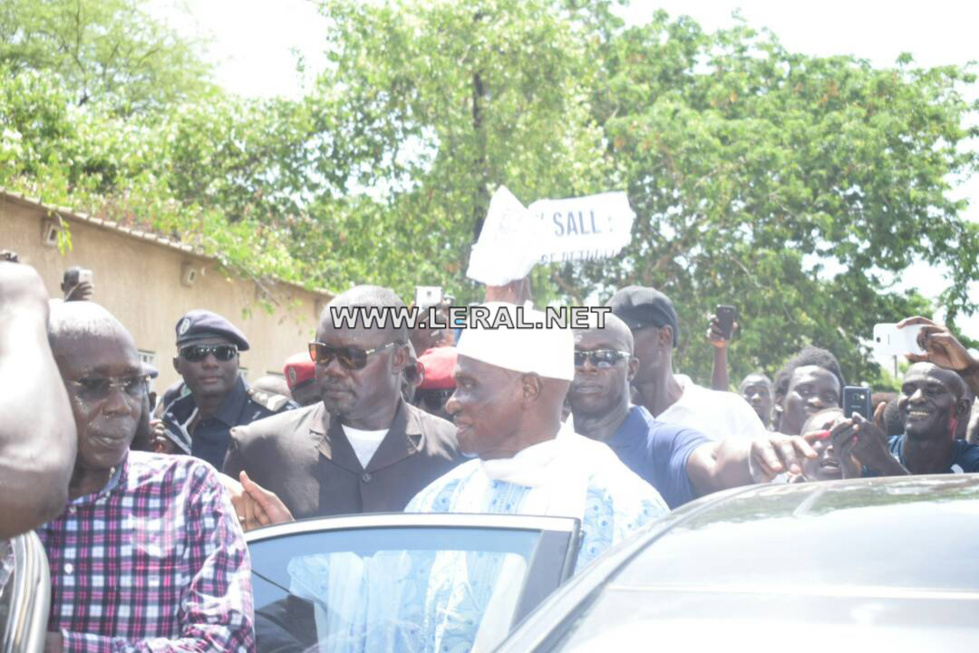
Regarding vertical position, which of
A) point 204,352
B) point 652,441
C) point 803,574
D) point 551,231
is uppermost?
point 551,231

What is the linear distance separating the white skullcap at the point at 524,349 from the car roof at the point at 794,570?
5.26ft

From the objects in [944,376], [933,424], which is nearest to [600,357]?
[933,424]

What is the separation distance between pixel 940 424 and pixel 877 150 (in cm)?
1785

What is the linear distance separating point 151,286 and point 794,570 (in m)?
13.3

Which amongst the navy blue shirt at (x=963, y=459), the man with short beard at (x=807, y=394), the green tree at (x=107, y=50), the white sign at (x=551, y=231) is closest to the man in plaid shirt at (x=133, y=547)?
the navy blue shirt at (x=963, y=459)

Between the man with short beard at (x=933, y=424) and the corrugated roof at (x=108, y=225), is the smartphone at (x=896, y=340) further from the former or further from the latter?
the corrugated roof at (x=108, y=225)

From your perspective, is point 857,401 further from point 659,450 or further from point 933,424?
point 659,450

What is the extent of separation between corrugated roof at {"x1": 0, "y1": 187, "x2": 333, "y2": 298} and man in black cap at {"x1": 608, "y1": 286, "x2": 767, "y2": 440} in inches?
272

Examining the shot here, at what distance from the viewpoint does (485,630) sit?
3041 millimetres

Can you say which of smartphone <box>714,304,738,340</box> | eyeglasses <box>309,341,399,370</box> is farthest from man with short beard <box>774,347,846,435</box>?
eyeglasses <box>309,341,399,370</box>

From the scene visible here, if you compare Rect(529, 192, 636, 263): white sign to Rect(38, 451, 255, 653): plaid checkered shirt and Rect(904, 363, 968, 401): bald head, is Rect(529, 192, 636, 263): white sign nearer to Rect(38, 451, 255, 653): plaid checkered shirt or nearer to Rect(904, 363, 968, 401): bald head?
Rect(904, 363, 968, 401): bald head

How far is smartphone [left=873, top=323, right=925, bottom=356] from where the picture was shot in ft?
17.6

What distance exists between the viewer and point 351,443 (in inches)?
197

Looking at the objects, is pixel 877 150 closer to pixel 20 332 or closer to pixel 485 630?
pixel 485 630
